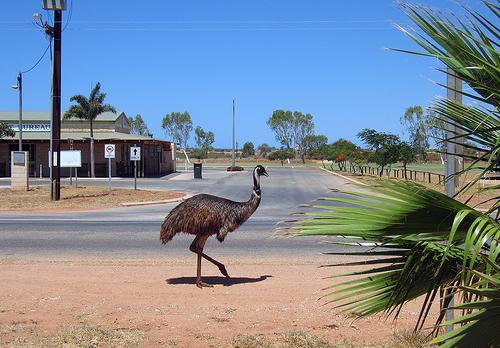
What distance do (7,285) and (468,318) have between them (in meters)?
7.32

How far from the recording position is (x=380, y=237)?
280cm

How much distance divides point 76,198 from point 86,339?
21376mm

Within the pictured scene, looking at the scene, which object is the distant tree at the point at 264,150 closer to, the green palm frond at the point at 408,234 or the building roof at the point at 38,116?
the building roof at the point at 38,116

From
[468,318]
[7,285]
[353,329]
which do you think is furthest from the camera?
[7,285]

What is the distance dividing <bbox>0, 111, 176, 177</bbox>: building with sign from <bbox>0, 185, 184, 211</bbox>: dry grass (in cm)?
1309

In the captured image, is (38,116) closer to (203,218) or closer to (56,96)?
(56,96)

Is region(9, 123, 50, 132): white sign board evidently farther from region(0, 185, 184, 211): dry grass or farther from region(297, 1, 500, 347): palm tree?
region(297, 1, 500, 347): palm tree

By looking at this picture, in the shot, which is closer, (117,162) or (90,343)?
(90,343)

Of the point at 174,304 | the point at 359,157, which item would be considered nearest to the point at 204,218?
the point at 174,304

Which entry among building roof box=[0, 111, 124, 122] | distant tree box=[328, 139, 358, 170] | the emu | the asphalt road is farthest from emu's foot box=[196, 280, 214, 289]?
distant tree box=[328, 139, 358, 170]

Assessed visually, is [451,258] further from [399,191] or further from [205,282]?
[205,282]

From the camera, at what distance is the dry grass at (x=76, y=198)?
2383 cm

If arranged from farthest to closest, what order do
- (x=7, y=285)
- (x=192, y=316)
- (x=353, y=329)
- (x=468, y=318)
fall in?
(x=7, y=285) → (x=192, y=316) → (x=353, y=329) → (x=468, y=318)

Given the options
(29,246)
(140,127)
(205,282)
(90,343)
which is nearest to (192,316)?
(90,343)
